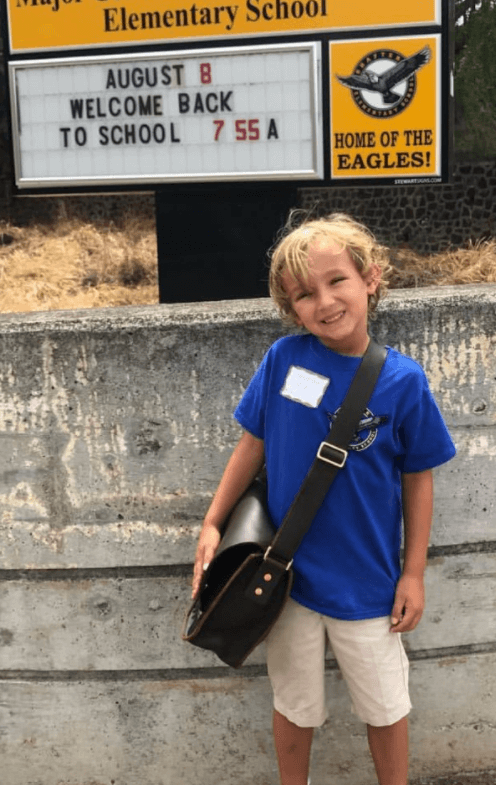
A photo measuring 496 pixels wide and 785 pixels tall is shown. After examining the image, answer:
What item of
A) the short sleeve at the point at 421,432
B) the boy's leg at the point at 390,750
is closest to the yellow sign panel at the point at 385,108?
the short sleeve at the point at 421,432

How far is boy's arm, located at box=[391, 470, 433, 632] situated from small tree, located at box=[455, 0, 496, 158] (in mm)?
14368

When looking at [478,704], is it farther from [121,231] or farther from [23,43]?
[121,231]

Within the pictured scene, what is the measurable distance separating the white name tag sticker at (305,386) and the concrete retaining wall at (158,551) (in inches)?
18.6

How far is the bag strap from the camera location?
2.19m

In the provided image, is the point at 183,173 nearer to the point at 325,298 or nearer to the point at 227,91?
the point at 227,91

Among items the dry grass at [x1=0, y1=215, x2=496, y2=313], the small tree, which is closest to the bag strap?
the dry grass at [x1=0, y1=215, x2=496, y2=313]

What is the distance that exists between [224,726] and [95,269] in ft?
23.2

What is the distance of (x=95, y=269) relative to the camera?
9.51m

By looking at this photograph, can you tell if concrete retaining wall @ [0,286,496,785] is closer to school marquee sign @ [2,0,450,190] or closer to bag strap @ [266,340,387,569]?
bag strap @ [266,340,387,569]

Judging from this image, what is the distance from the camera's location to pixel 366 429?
2219 mm

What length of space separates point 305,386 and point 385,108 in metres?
3.35

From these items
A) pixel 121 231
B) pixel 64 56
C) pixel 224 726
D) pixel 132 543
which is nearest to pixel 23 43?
pixel 64 56

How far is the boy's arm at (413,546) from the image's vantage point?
7.53ft

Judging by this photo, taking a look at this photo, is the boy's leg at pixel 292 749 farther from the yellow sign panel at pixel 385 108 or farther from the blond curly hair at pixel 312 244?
the yellow sign panel at pixel 385 108
